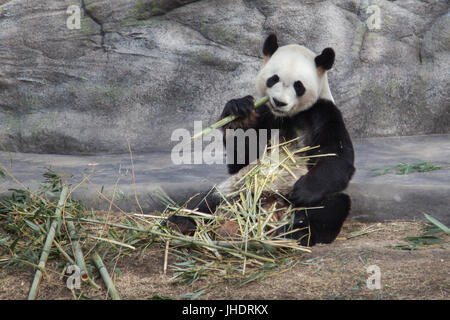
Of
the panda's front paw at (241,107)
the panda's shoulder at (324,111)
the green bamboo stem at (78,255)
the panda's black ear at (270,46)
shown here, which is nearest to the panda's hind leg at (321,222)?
the panda's shoulder at (324,111)

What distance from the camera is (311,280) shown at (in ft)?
10.0

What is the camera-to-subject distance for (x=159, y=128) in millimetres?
7113

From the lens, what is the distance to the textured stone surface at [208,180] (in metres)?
4.51

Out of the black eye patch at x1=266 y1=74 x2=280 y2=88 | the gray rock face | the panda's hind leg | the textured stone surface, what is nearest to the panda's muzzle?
the black eye patch at x1=266 y1=74 x2=280 y2=88

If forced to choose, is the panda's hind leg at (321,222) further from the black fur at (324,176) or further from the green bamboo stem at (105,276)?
the green bamboo stem at (105,276)

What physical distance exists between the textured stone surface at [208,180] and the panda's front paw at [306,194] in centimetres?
82

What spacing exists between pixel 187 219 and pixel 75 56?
13.2ft

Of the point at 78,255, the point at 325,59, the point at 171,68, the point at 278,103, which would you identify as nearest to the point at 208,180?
the point at 278,103

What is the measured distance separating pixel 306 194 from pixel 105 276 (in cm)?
158

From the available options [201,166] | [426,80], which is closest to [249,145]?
[201,166]

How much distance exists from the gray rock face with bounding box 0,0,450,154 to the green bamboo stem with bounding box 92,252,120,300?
12.5 feet

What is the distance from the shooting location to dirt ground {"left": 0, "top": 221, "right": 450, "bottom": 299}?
2.87 metres

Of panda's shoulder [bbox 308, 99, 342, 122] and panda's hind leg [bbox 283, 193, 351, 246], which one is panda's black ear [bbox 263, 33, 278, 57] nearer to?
panda's shoulder [bbox 308, 99, 342, 122]

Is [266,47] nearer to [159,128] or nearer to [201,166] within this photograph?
[201,166]
